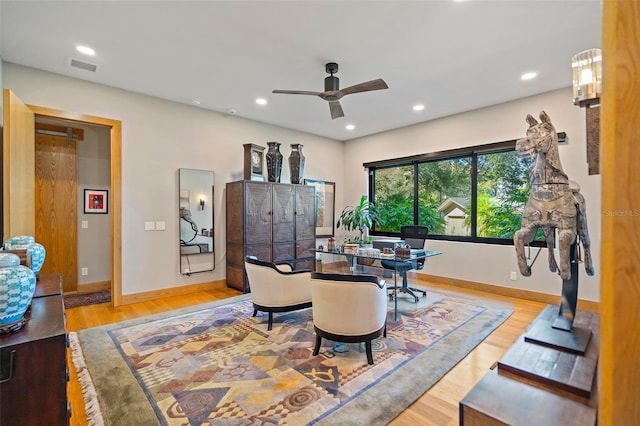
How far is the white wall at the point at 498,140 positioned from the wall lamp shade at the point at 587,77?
2042 mm

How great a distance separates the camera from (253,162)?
5066 millimetres

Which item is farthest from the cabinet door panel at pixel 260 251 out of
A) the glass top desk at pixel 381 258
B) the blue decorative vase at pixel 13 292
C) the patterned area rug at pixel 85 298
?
the blue decorative vase at pixel 13 292

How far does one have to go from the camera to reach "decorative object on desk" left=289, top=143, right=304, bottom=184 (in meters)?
5.59

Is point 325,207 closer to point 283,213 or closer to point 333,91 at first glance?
point 283,213

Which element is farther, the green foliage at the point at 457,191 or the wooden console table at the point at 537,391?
the green foliage at the point at 457,191

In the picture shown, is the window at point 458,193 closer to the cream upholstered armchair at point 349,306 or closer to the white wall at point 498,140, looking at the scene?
the white wall at point 498,140

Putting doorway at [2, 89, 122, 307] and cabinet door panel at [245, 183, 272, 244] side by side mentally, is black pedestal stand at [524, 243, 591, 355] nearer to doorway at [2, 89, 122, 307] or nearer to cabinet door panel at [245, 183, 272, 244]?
cabinet door panel at [245, 183, 272, 244]

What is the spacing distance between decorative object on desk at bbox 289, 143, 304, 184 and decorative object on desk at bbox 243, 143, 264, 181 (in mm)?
656

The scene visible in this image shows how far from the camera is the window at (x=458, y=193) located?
4.68 metres

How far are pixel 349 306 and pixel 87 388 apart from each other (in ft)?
6.63

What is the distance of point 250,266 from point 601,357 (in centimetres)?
299

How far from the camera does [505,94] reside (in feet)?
14.1

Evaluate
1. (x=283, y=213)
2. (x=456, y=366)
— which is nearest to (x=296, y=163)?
(x=283, y=213)

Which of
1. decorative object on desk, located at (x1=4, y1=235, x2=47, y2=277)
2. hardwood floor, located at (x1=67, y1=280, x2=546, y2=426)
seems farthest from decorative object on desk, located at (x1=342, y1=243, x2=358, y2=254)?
decorative object on desk, located at (x1=4, y1=235, x2=47, y2=277)
